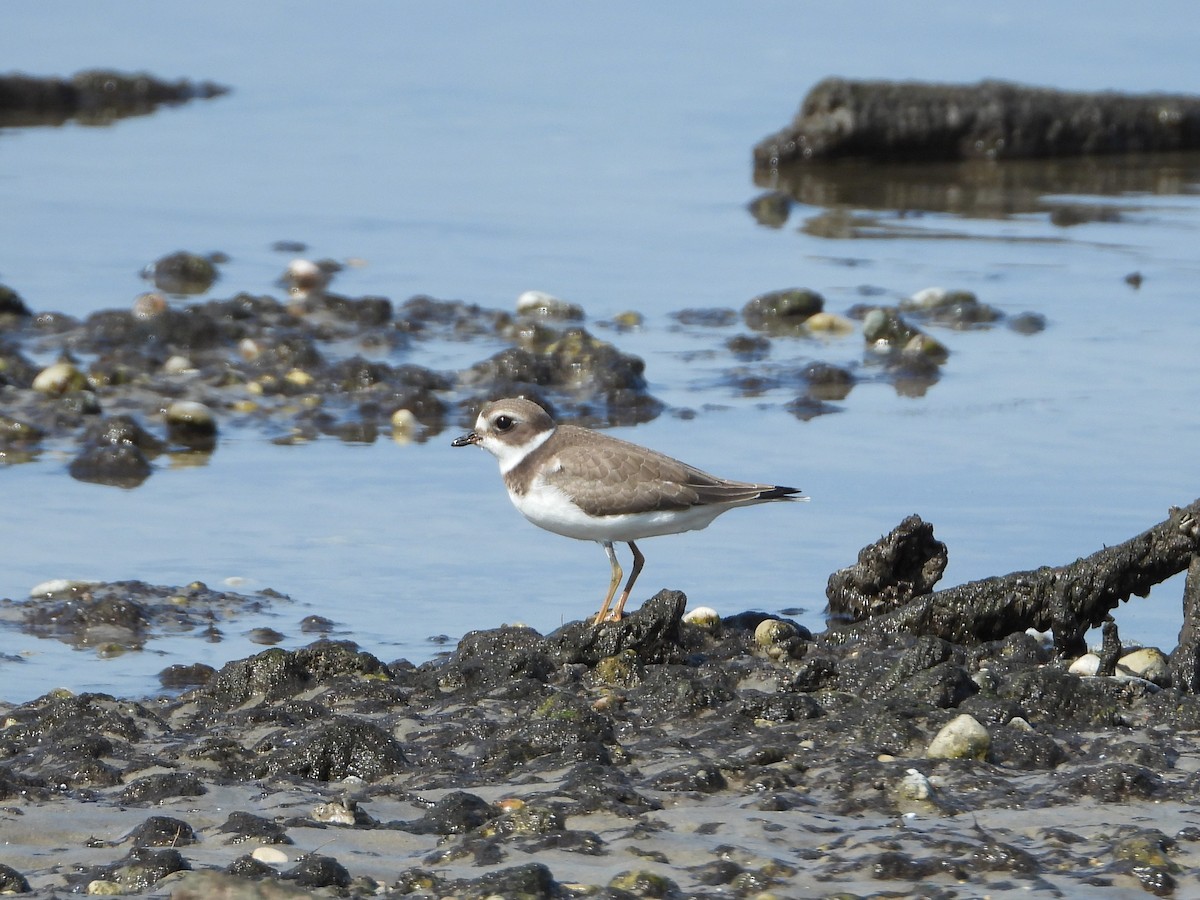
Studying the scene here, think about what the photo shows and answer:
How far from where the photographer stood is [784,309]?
12.4m

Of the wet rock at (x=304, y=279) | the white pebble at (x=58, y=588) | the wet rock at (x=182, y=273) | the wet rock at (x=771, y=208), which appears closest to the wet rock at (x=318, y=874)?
the white pebble at (x=58, y=588)

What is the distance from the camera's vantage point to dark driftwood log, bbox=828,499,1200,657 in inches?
268

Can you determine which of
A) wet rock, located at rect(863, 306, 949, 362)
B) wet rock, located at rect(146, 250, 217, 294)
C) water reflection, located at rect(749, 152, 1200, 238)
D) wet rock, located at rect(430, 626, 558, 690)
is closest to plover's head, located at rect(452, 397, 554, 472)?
wet rock, located at rect(430, 626, 558, 690)

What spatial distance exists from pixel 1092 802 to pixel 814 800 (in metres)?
0.78

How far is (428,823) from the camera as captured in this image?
505 centimetres

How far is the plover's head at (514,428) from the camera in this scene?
723 cm

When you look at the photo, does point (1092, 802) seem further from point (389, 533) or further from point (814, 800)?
point (389, 533)

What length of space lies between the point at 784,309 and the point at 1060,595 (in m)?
5.76

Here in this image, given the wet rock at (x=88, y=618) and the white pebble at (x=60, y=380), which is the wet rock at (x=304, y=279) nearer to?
the white pebble at (x=60, y=380)

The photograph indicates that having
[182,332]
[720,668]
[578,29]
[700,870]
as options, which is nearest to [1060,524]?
[720,668]

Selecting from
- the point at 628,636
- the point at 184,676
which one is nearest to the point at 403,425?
the point at 184,676

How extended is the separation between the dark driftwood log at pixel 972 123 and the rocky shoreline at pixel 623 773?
36.7 ft

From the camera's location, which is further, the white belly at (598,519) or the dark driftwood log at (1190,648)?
the white belly at (598,519)

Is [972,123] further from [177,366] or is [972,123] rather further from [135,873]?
[135,873]
